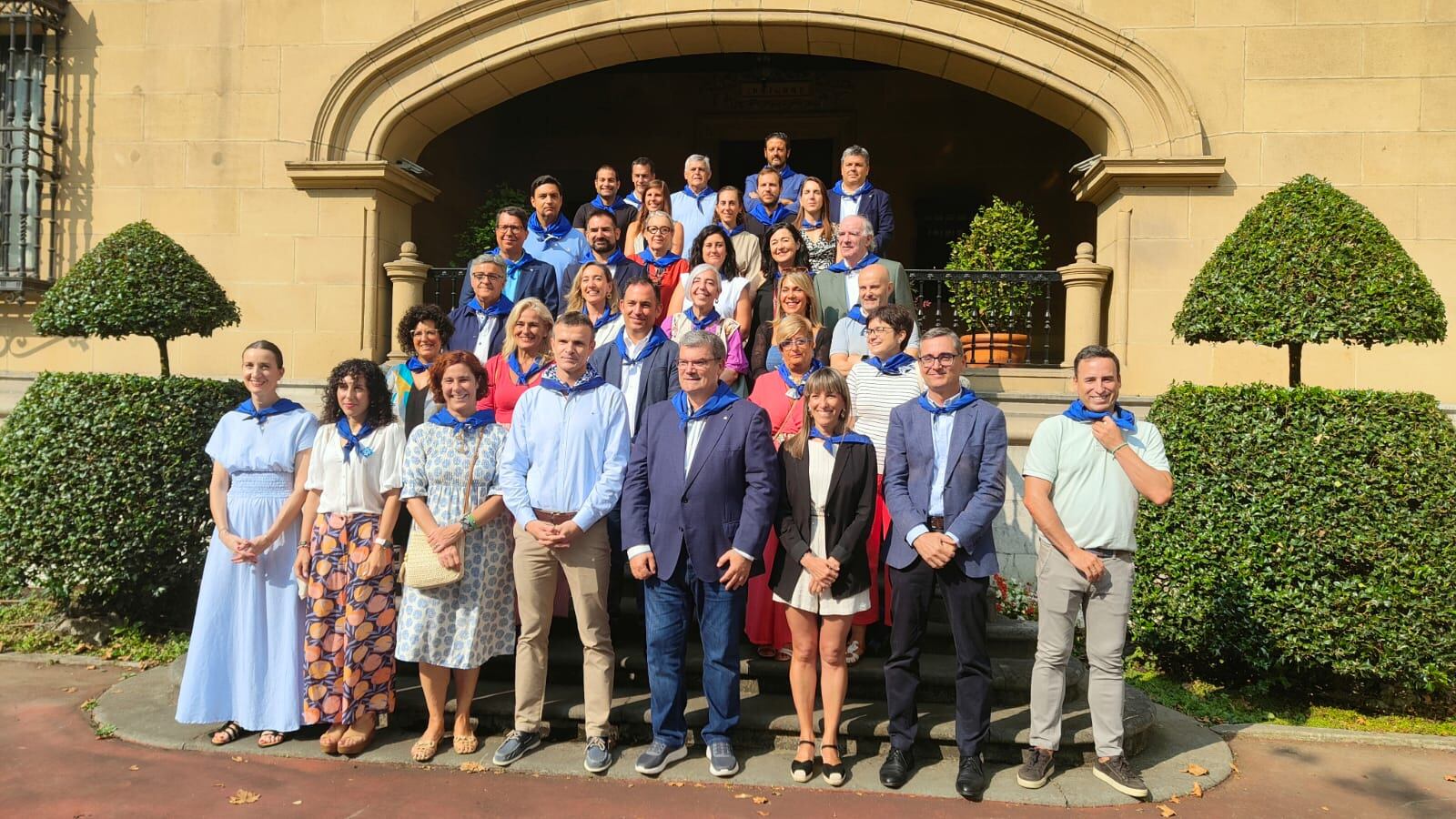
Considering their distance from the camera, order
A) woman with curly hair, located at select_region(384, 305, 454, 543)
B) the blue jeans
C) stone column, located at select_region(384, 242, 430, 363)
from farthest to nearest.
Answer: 1. stone column, located at select_region(384, 242, 430, 363)
2. woman with curly hair, located at select_region(384, 305, 454, 543)
3. the blue jeans

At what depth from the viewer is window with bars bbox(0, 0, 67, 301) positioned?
8648 millimetres

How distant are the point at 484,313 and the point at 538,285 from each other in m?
0.52

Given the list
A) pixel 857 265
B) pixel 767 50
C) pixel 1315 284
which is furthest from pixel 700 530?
pixel 767 50

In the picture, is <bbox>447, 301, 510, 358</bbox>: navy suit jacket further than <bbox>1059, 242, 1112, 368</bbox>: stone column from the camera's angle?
No

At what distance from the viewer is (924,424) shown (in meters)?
4.38

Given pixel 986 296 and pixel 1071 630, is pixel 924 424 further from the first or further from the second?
pixel 986 296

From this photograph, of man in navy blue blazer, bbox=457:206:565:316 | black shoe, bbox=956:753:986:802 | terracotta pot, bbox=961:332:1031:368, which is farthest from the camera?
terracotta pot, bbox=961:332:1031:368

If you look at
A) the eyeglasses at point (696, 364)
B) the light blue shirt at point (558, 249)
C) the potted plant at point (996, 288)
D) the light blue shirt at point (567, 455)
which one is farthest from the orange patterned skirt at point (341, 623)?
the potted plant at point (996, 288)

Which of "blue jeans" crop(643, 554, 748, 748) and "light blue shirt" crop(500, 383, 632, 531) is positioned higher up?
"light blue shirt" crop(500, 383, 632, 531)

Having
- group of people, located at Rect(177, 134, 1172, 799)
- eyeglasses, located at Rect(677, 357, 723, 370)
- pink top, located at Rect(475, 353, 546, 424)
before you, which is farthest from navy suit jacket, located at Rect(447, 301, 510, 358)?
eyeglasses, located at Rect(677, 357, 723, 370)

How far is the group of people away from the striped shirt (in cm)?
1

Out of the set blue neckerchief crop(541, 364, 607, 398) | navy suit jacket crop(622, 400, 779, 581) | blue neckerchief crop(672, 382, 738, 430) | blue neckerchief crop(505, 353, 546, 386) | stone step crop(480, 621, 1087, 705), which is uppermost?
blue neckerchief crop(505, 353, 546, 386)

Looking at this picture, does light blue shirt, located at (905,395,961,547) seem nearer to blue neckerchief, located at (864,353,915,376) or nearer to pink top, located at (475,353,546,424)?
blue neckerchief, located at (864,353,915,376)

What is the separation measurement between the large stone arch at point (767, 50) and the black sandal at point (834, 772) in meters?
5.94
